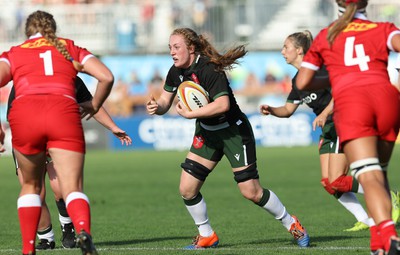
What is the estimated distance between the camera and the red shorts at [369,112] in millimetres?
6734

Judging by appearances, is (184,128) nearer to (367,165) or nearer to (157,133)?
(157,133)

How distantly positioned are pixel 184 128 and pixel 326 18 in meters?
6.93

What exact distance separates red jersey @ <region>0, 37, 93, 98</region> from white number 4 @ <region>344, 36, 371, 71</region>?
1.97 metres

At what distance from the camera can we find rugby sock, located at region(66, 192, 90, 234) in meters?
6.88

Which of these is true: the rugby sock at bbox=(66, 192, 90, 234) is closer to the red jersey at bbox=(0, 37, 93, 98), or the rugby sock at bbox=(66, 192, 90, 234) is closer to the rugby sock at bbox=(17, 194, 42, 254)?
the rugby sock at bbox=(17, 194, 42, 254)

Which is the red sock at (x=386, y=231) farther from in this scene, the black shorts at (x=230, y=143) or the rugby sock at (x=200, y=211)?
the rugby sock at (x=200, y=211)

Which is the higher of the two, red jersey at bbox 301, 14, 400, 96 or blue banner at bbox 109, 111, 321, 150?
red jersey at bbox 301, 14, 400, 96

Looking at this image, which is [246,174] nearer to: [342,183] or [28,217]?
[342,183]

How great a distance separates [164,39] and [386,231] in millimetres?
26352

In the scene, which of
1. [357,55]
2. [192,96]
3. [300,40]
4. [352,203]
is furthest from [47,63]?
[352,203]

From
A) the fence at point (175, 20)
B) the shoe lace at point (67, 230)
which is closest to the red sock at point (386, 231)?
the shoe lace at point (67, 230)

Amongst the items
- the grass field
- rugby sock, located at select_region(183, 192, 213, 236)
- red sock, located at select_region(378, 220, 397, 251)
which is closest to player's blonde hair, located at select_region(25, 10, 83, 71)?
the grass field

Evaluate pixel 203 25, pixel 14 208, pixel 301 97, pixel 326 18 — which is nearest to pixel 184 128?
pixel 203 25

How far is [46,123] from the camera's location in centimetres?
691
